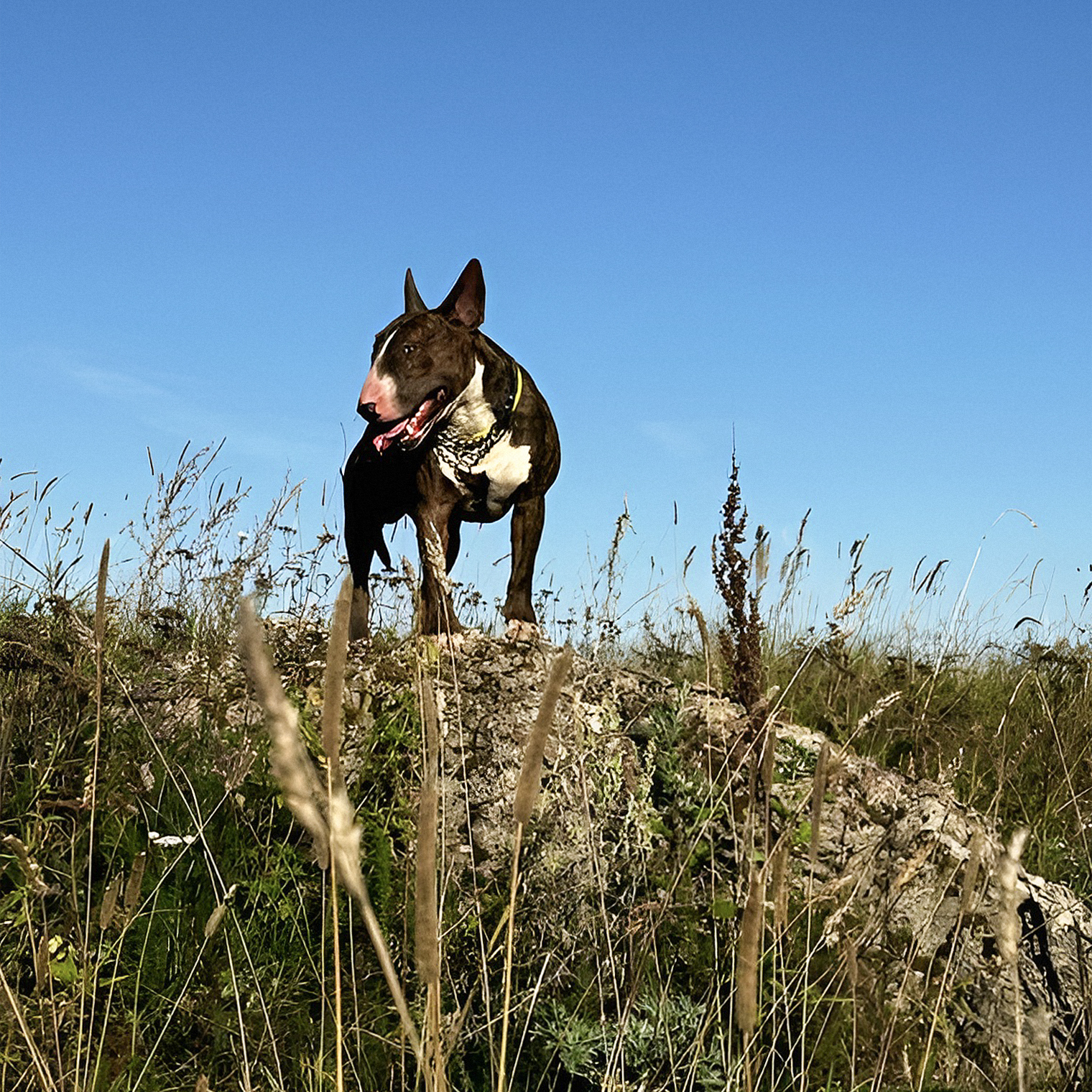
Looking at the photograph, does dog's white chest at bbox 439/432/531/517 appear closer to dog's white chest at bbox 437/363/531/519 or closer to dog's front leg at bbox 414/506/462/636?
dog's white chest at bbox 437/363/531/519

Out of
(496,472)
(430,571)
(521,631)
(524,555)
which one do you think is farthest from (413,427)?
(430,571)

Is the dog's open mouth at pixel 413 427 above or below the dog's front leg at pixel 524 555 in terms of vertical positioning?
above

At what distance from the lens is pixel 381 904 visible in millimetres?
2566

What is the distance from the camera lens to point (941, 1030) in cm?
252

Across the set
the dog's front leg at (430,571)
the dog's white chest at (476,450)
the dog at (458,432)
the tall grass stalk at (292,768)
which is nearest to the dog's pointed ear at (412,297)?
the dog at (458,432)

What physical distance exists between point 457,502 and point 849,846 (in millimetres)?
2307

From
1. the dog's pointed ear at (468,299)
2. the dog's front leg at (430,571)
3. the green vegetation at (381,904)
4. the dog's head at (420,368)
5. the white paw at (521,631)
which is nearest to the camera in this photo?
the green vegetation at (381,904)

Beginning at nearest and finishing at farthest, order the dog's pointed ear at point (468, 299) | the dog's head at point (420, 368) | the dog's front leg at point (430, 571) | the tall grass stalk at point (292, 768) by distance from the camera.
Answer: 1. the tall grass stalk at point (292, 768)
2. the dog's front leg at point (430, 571)
3. the dog's head at point (420, 368)
4. the dog's pointed ear at point (468, 299)

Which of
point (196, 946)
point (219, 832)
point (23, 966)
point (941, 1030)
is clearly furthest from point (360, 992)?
point (941, 1030)

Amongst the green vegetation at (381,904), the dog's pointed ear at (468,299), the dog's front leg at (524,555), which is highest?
the dog's pointed ear at (468,299)

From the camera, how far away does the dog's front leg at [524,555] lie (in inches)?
183

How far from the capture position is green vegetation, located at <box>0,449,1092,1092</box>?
215cm

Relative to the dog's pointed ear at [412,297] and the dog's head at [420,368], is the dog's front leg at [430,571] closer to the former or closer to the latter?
the dog's head at [420,368]

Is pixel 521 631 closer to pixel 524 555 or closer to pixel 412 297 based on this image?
pixel 524 555
